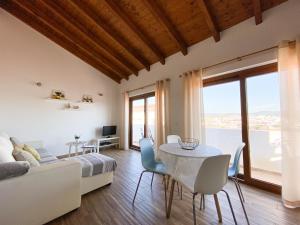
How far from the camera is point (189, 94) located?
11.2ft

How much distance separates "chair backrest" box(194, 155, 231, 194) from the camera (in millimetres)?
1454

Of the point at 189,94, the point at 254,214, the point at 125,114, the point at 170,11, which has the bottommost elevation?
the point at 254,214

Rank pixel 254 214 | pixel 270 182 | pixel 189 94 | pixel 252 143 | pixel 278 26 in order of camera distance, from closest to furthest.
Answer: pixel 254 214
pixel 278 26
pixel 270 182
pixel 252 143
pixel 189 94

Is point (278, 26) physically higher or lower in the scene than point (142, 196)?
higher

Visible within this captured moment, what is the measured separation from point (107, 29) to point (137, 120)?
10.5 ft

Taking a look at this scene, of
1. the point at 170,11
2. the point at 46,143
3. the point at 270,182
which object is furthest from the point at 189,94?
the point at 46,143

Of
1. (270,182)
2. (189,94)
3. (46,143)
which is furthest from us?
(46,143)

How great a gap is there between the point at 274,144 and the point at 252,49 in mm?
1644

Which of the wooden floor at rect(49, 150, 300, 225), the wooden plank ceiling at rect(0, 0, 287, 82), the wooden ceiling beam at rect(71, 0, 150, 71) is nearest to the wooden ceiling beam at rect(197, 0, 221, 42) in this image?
the wooden plank ceiling at rect(0, 0, 287, 82)

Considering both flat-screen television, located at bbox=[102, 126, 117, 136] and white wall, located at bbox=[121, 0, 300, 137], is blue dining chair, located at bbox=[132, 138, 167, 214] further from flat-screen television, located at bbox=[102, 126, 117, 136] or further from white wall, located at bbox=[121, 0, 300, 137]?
flat-screen television, located at bbox=[102, 126, 117, 136]

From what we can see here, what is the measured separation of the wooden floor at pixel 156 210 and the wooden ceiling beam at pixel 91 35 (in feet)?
11.8

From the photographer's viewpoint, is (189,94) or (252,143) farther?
(189,94)

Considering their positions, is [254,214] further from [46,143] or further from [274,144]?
[46,143]

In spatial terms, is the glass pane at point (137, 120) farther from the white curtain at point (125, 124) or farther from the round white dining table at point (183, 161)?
the round white dining table at point (183, 161)
